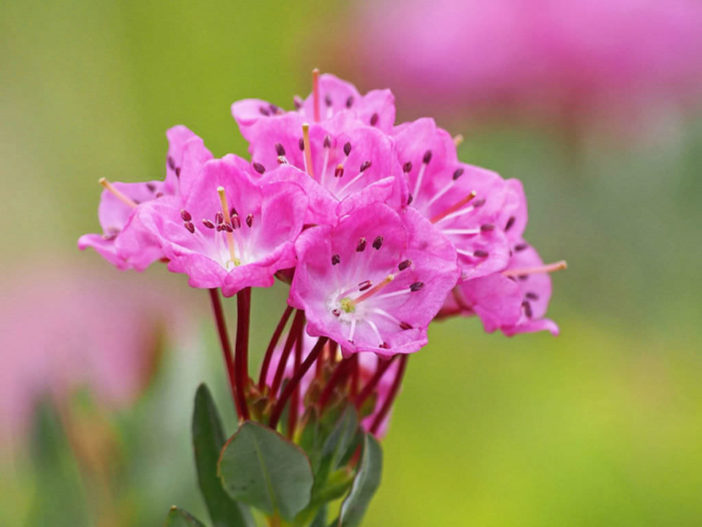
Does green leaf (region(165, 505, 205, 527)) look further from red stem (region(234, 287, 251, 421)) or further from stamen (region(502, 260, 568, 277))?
stamen (region(502, 260, 568, 277))

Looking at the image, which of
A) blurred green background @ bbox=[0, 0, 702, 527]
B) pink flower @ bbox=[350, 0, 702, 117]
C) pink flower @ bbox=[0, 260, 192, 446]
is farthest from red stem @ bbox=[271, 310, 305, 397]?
pink flower @ bbox=[350, 0, 702, 117]

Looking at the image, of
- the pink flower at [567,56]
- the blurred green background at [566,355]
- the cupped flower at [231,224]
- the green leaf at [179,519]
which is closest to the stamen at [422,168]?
the cupped flower at [231,224]

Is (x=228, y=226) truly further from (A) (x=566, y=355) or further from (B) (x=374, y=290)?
(A) (x=566, y=355)

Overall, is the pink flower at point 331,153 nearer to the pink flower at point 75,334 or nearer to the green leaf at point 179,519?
the green leaf at point 179,519

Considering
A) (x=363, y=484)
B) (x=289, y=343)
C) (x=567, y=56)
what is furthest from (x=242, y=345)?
(x=567, y=56)

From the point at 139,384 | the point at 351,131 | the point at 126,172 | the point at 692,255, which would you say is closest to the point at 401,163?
the point at 351,131

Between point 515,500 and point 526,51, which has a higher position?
point 526,51

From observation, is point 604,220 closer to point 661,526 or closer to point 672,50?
point 672,50
